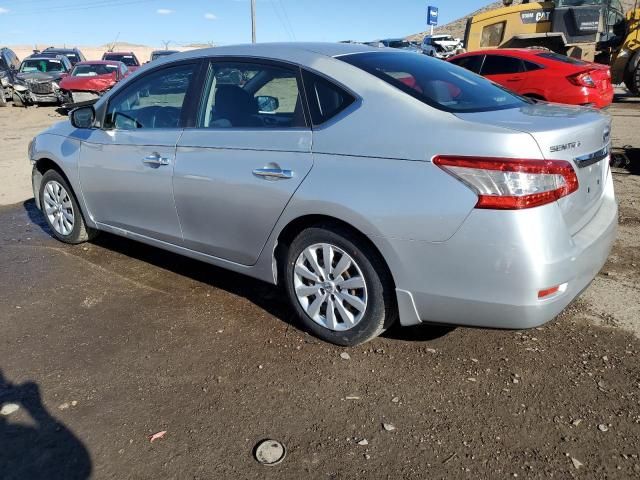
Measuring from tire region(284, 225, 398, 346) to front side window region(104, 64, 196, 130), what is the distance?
141cm

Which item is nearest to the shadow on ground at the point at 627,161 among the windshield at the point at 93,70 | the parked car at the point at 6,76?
the windshield at the point at 93,70

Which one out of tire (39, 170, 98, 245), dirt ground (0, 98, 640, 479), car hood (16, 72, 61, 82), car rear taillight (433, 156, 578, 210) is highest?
car rear taillight (433, 156, 578, 210)

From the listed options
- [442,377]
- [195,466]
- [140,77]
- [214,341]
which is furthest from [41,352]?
[442,377]

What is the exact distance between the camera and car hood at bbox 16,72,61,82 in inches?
755

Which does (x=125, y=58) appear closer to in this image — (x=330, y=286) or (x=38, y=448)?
(x=330, y=286)

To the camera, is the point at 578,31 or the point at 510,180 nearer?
the point at 510,180

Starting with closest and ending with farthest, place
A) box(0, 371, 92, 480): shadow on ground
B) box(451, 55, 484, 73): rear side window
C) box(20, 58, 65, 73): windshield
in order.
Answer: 1. box(0, 371, 92, 480): shadow on ground
2. box(451, 55, 484, 73): rear side window
3. box(20, 58, 65, 73): windshield

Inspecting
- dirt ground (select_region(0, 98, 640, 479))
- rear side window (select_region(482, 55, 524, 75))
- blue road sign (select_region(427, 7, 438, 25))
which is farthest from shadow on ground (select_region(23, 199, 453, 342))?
blue road sign (select_region(427, 7, 438, 25))

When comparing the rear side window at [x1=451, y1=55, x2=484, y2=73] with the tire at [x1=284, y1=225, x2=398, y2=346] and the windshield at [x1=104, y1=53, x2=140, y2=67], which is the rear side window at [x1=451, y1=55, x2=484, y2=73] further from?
the windshield at [x1=104, y1=53, x2=140, y2=67]

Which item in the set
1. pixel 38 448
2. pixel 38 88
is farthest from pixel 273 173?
pixel 38 88

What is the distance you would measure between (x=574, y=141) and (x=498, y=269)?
30.0 inches

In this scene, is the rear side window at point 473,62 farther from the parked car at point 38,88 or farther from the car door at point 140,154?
the parked car at point 38,88

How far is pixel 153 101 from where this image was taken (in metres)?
4.23

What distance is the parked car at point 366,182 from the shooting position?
2.61 metres
